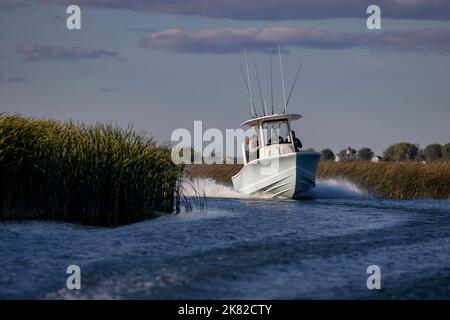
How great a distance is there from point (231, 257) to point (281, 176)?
20999mm

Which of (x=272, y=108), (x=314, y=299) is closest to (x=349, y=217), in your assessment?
(x=272, y=108)

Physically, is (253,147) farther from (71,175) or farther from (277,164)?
(71,175)

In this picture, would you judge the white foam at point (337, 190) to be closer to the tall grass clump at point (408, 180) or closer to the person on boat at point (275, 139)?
the tall grass clump at point (408, 180)

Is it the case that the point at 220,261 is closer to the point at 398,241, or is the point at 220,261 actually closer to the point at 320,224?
the point at 398,241

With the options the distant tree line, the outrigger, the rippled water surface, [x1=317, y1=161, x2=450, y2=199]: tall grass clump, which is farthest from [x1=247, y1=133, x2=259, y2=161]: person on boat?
the distant tree line

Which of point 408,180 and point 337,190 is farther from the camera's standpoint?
point 337,190

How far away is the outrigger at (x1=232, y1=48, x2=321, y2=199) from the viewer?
39875mm

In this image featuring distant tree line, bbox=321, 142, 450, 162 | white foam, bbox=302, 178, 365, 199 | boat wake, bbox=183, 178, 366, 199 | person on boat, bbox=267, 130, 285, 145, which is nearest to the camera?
person on boat, bbox=267, 130, 285, 145

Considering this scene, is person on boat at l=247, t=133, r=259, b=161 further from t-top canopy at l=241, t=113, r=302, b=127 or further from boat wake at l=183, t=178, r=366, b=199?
boat wake at l=183, t=178, r=366, b=199

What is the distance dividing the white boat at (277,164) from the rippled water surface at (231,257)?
8.01 m

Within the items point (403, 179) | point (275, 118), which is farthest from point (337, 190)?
point (275, 118)

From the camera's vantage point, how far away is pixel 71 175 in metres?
26.6
